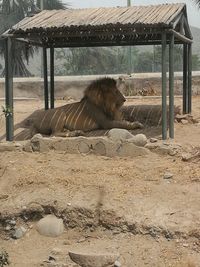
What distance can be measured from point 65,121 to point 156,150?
2567 mm

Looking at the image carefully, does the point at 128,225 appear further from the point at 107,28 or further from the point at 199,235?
the point at 107,28

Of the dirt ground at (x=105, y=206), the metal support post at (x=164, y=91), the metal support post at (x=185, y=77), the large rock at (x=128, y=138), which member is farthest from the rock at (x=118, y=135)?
the metal support post at (x=185, y=77)

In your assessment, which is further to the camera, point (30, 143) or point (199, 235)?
point (30, 143)

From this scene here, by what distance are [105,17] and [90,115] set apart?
188 centimetres

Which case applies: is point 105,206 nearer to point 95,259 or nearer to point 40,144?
point 95,259

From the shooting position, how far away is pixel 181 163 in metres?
8.41

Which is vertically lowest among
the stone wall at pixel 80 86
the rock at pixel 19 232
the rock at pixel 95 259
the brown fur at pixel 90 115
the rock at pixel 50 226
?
the rock at pixel 95 259

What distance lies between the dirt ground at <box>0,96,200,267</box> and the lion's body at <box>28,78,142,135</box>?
203 cm

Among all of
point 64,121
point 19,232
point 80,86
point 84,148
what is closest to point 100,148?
point 84,148

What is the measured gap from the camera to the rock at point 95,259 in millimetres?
6508

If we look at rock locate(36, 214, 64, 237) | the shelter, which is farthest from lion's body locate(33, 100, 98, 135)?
rock locate(36, 214, 64, 237)

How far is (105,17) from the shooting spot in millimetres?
10406

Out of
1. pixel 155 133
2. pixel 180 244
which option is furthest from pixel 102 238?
pixel 155 133

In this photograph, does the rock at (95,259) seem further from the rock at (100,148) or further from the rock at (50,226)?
the rock at (100,148)
